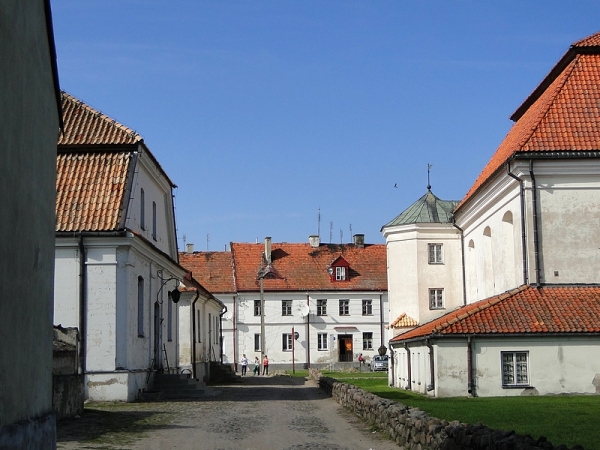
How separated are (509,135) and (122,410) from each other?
21.0 metres

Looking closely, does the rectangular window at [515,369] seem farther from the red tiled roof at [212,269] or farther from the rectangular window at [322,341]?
the red tiled roof at [212,269]

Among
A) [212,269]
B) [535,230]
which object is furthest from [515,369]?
[212,269]

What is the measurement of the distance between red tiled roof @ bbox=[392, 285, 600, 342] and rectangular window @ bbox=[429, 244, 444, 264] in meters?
12.0

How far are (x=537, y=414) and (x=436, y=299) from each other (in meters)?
21.0

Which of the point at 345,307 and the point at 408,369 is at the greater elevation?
the point at 345,307

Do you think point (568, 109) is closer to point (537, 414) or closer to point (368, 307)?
point (537, 414)

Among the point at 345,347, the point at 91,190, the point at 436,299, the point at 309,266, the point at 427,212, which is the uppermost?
the point at 427,212

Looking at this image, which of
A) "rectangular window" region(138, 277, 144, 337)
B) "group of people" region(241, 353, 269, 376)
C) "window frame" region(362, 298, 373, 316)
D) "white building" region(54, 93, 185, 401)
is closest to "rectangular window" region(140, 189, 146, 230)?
"white building" region(54, 93, 185, 401)

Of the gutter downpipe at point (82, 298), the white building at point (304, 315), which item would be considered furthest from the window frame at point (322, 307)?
the gutter downpipe at point (82, 298)

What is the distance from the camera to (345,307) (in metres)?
68.6

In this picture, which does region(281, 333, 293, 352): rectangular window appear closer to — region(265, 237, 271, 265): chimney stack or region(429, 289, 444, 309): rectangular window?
region(265, 237, 271, 265): chimney stack

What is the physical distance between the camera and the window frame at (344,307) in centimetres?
6857

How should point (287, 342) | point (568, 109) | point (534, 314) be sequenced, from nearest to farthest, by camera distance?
1. point (534, 314)
2. point (568, 109)
3. point (287, 342)

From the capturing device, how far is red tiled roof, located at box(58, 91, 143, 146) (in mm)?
26091
